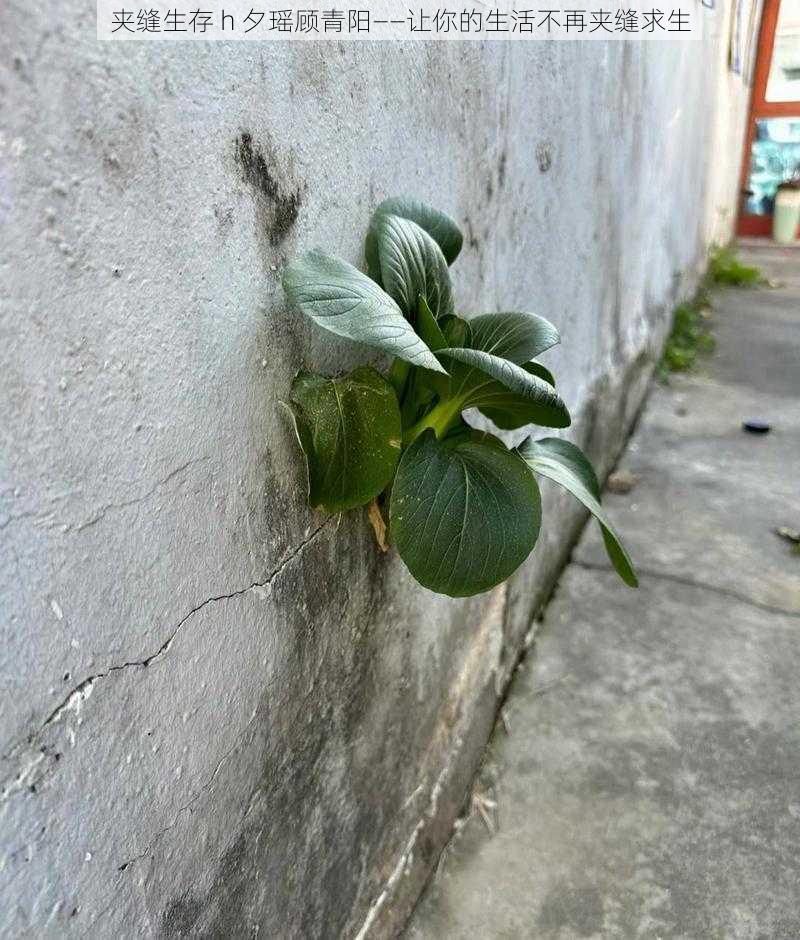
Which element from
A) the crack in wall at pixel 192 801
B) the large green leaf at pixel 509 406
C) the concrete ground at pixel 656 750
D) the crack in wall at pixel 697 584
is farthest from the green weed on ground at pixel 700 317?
the crack in wall at pixel 192 801

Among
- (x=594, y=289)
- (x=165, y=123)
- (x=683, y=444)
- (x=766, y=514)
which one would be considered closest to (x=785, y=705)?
(x=766, y=514)

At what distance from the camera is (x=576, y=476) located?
3.67ft

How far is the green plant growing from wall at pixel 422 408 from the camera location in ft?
2.52

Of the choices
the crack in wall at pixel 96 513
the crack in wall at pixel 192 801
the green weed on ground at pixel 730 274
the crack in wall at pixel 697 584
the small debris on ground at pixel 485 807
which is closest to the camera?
the crack in wall at pixel 96 513

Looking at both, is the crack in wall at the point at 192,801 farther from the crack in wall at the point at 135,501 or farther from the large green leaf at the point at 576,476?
the large green leaf at the point at 576,476

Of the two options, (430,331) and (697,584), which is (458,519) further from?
(697,584)

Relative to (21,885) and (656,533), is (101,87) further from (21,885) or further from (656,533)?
(656,533)

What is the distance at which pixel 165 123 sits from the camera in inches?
24.3

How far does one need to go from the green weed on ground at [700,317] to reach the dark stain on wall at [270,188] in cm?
304

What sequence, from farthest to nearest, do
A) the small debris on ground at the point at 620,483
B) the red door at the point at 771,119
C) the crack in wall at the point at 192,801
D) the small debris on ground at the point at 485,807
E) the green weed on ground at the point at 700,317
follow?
the red door at the point at 771,119, the green weed on ground at the point at 700,317, the small debris on ground at the point at 620,483, the small debris on ground at the point at 485,807, the crack in wall at the point at 192,801

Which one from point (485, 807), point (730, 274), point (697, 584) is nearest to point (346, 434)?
point (485, 807)

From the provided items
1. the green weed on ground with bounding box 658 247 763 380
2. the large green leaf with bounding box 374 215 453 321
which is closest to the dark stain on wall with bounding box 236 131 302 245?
the large green leaf with bounding box 374 215 453 321

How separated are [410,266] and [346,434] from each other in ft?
0.72

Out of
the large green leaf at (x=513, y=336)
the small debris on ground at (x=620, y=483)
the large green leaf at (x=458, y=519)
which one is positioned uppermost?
the large green leaf at (x=513, y=336)
